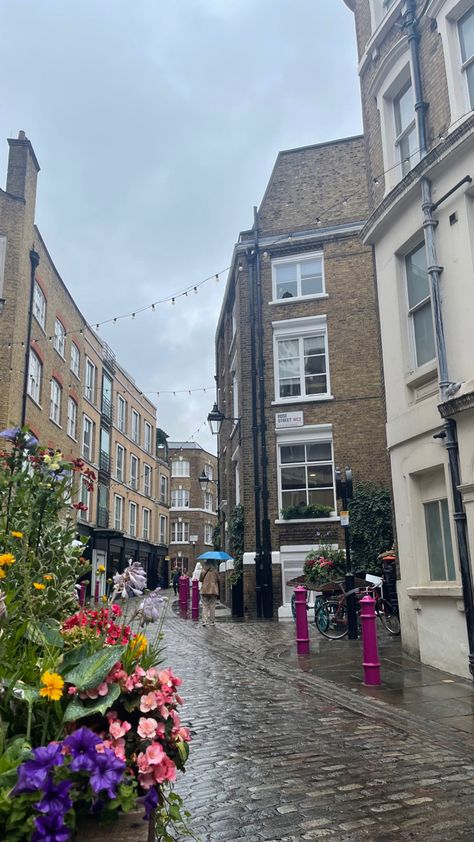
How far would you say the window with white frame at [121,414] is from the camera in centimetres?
3931

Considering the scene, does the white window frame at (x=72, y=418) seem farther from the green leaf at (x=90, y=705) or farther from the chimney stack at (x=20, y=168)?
the green leaf at (x=90, y=705)

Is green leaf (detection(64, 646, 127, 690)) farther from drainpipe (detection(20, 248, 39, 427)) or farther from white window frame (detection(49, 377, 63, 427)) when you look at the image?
white window frame (detection(49, 377, 63, 427))

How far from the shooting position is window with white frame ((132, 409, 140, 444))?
42.8 metres

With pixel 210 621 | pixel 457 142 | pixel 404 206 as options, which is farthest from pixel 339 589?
pixel 457 142

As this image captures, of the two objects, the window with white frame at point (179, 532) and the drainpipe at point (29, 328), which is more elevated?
the drainpipe at point (29, 328)

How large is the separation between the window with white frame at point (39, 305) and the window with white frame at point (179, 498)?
118ft

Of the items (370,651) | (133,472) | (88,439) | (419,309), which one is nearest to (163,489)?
(133,472)

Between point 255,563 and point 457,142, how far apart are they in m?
12.9

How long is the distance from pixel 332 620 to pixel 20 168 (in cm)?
1814

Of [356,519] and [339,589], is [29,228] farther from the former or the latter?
[339,589]

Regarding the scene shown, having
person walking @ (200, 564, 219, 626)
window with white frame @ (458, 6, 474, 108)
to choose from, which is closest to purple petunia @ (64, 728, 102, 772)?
window with white frame @ (458, 6, 474, 108)

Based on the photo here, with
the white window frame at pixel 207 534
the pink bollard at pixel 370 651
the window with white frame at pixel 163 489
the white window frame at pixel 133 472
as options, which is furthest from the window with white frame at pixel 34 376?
the white window frame at pixel 207 534

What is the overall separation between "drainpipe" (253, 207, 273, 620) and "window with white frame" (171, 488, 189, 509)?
39.9m

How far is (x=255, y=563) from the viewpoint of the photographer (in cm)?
1864
